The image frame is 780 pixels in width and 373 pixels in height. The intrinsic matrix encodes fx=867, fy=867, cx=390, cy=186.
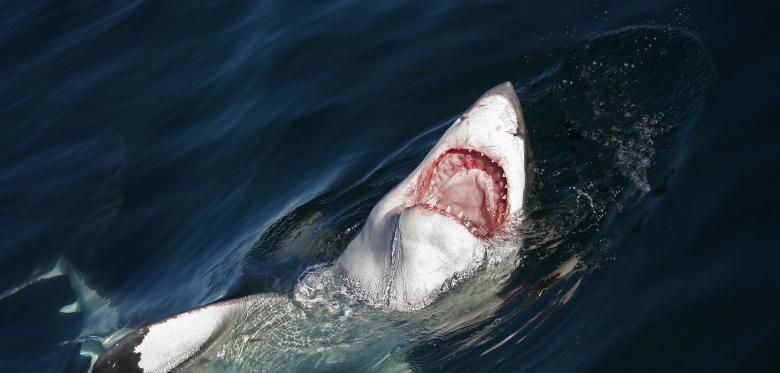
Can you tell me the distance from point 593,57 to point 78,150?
20.1ft

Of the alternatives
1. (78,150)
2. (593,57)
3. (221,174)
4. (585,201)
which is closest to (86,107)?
(78,150)

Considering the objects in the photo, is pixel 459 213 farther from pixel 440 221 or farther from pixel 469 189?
pixel 440 221

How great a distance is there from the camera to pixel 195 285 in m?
6.88

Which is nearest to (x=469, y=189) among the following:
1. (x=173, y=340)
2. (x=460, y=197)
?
(x=460, y=197)

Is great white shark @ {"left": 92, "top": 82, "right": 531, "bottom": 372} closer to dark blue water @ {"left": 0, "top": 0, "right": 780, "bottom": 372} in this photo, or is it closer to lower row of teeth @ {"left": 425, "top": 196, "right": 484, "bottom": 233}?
lower row of teeth @ {"left": 425, "top": 196, "right": 484, "bottom": 233}

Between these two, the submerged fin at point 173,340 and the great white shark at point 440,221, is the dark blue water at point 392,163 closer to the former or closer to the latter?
the great white shark at point 440,221

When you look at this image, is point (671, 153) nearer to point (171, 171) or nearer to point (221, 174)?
point (221, 174)

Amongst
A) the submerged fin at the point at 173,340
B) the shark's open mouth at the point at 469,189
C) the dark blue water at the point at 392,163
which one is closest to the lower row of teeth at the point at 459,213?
the shark's open mouth at the point at 469,189

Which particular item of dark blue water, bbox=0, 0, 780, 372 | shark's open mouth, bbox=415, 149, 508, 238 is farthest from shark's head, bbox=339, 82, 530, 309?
dark blue water, bbox=0, 0, 780, 372

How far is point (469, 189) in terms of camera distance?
484 centimetres

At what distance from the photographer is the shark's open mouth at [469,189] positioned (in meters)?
4.85

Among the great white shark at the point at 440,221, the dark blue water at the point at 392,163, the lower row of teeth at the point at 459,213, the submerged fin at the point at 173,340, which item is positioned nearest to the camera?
the dark blue water at the point at 392,163

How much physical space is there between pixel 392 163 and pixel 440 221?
2505mm

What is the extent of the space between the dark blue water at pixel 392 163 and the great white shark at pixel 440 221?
0.31 meters
